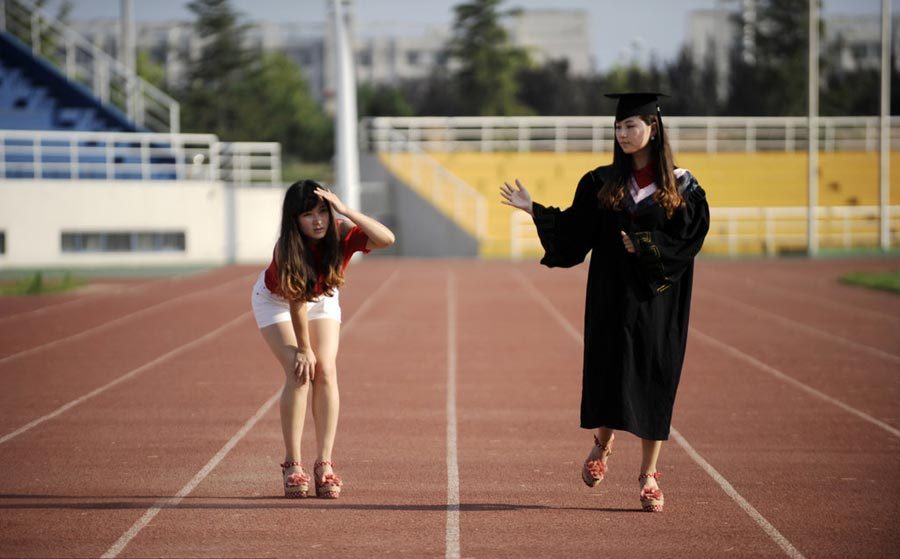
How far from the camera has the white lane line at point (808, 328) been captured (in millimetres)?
14688

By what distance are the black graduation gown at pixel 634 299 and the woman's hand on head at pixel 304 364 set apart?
1.30m

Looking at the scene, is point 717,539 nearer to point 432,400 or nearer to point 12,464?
point 12,464

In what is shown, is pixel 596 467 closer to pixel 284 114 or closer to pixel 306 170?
pixel 306 170

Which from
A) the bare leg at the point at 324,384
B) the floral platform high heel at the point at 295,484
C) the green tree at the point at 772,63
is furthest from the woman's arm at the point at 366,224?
the green tree at the point at 772,63

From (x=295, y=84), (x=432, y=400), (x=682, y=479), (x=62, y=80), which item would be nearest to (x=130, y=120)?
(x=62, y=80)

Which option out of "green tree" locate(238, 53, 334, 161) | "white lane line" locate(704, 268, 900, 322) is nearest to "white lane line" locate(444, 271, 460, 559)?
"white lane line" locate(704, 268, 900, 322)

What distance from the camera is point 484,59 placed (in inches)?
2832

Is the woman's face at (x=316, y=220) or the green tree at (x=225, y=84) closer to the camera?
the woman's face at (x=316, y=220)

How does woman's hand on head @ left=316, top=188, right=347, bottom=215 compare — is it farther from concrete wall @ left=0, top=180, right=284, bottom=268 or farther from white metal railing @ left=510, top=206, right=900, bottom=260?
white metal railing @ left=510, top=206, right=900, bottom=260

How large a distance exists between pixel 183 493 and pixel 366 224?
1785 millimetres

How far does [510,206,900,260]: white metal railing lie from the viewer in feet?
124

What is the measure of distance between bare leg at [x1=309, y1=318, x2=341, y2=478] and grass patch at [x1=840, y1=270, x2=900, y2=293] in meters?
18.0

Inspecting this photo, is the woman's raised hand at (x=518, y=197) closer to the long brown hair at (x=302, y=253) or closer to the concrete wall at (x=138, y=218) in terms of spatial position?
the long brown hair at (x=302, y=253)

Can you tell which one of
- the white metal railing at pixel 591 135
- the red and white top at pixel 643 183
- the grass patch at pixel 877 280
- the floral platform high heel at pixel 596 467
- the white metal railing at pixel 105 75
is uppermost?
the white metal railing at pixel 105 75
